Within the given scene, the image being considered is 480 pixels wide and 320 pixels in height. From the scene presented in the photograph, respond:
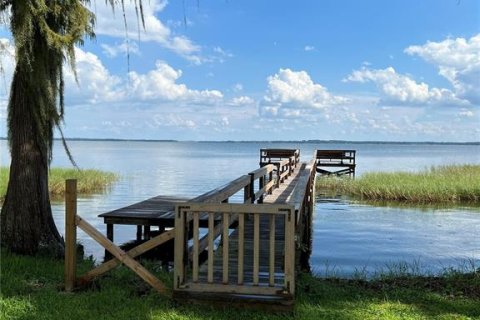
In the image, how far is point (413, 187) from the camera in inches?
948

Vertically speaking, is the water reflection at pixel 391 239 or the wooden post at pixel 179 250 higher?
the wooden post at pixel 179 250

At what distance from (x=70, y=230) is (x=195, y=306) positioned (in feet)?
6.00

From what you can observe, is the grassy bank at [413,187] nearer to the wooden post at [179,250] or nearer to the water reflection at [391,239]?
the water reflection at [391,239]

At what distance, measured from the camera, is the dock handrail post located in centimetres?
621

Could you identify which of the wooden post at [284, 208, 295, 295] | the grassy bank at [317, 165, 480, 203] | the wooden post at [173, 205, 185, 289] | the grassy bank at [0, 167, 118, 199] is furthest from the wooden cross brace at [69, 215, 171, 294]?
the grassy bank at [317, 165, 480, 203]

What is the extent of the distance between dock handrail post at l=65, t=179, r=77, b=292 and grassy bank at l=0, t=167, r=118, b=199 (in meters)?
16.7

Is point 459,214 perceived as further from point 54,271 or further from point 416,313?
point 54,271

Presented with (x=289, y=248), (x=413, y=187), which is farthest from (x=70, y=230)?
(x=413, y=187)

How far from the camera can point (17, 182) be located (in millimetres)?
7891

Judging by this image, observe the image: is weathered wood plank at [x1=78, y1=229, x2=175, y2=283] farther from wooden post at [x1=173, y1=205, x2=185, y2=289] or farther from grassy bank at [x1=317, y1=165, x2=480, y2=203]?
grassy bank at [x1=317, y1=165, x2=480, y2=203]

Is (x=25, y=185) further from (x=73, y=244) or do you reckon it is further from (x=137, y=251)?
(x=137, y=251)

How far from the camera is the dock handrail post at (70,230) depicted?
20.4 feet

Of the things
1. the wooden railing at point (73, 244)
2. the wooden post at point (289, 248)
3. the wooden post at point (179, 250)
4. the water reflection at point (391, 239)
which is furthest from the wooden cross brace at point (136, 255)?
the water reflection at point (391, 239)

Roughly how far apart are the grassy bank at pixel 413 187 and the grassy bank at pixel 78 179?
475 inches
